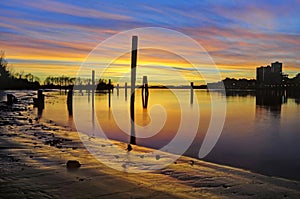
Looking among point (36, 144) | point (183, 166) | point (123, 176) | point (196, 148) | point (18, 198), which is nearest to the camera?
point (18, 198)

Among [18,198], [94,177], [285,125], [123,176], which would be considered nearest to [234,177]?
[123,176]

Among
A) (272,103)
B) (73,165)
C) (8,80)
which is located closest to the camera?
(73,165)

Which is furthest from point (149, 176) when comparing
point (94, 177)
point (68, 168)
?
point (68, 168)

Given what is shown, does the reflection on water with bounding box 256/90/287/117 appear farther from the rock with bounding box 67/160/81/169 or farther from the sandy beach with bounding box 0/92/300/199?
the rock with bounding box 67/160/81/169

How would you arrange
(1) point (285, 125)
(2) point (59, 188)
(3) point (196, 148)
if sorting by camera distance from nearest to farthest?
1. (2) point (59, 188)
2. (3) point (196, 148)
3. (1) point (285, 125)

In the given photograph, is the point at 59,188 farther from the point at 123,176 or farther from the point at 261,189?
the point at 261,189

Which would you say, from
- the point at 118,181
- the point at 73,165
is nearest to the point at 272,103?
the point at 73,165

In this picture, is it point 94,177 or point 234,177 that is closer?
point 94,177

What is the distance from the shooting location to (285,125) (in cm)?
2306

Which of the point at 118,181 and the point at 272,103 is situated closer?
the point at 118,181

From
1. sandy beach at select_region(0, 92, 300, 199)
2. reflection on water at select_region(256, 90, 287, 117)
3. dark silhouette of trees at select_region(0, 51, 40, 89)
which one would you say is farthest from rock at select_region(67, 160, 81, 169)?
dark silhouette of trees at select_region(0, 51, 40, 89)

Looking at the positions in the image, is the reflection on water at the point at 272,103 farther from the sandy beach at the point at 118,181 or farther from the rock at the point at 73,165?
the rock at the point at 73,165

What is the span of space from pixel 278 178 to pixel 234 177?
1358 millimetres

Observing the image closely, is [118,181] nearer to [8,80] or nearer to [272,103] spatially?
[272,103]
